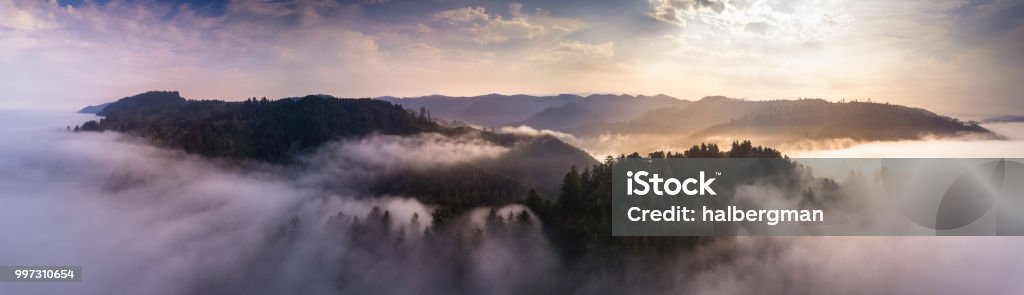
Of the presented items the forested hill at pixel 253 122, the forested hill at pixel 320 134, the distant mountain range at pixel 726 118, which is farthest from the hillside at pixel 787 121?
the forested hill at pixel 253 122

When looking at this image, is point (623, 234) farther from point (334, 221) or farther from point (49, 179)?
point (49, 179)

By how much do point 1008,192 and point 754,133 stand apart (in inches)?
3757

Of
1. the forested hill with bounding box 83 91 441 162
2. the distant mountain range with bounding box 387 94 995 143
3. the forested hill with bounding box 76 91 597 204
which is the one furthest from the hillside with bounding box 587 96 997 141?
the forested hill with bounding box 83 91 441 162

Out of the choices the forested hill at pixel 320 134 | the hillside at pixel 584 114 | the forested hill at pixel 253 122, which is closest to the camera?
the forested hill at pixel 320 134

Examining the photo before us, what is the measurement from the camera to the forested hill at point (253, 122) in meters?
84.4

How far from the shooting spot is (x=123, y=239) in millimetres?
47625

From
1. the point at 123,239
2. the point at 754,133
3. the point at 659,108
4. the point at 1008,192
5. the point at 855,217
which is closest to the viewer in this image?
the point at 1008,192

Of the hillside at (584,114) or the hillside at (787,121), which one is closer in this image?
the hillside at (787,121)

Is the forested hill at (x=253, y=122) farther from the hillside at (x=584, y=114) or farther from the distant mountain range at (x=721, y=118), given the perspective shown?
the hillside at (x=584, y=114)

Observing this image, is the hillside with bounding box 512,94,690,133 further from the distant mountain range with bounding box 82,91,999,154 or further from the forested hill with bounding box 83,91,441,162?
the forested hill with bounding box 83,91,441,162

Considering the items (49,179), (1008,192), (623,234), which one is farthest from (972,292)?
(49,179)

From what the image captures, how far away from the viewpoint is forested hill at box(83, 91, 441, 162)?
277 ft

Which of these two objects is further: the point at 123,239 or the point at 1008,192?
the point at 123,239

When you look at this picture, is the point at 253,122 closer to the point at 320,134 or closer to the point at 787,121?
the point at 320,134
